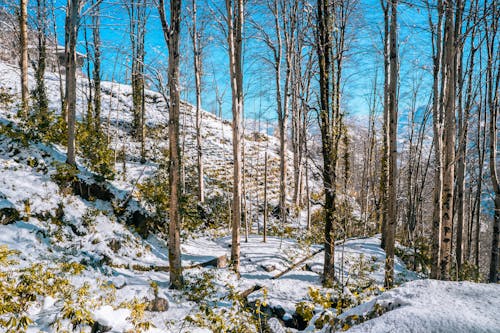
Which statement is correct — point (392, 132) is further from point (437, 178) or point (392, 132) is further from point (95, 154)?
point (95, 154)

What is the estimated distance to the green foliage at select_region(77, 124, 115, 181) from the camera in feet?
30.5

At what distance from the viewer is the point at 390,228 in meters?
6.30

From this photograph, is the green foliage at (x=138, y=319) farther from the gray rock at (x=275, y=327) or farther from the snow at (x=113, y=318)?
the gray rock at (x=275, y=327)

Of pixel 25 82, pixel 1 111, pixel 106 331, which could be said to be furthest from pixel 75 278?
pixel 25 82

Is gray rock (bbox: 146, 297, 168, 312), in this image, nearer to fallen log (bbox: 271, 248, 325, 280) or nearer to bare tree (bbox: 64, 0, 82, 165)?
fallen log (bbox: 271, 248, 325, 280)

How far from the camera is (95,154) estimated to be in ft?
31.3

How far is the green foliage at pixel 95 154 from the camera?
9.30 metres

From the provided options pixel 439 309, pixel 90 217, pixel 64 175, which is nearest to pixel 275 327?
pixel 439 309

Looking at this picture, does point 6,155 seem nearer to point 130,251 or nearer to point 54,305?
point 130,251

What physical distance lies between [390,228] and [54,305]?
6.82 metres

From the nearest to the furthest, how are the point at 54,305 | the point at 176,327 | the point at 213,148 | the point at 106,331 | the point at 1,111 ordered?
the point at 106,331 → the point at 54,305 → the point at 176,327 → the point at 1,111 → the point at 213,148

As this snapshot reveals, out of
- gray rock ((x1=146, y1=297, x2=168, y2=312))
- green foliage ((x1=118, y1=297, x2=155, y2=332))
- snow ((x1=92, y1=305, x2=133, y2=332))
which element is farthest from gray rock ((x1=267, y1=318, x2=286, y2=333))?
gray rock ((x1=146, y1=297, x2=168, y2=312))

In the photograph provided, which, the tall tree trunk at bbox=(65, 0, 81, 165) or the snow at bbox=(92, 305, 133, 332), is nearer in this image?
the snow at bbox=(92, 305, 133, 332)

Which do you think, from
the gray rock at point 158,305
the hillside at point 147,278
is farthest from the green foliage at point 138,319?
the gray rock at point 158,305
